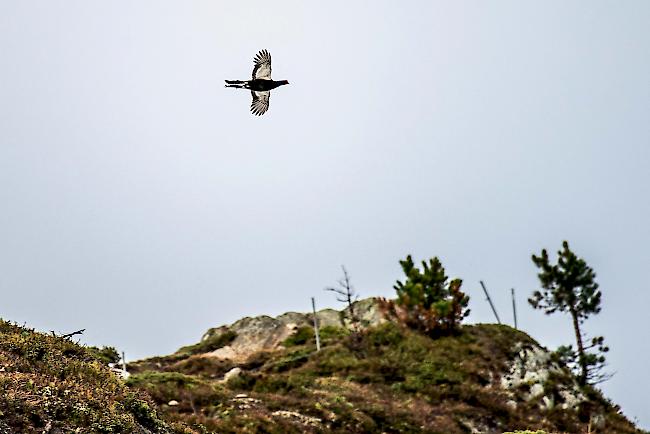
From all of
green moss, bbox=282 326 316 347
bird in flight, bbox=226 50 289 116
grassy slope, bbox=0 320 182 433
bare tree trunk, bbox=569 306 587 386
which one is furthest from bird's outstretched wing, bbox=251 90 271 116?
green moss, bbox=282 326 316 347

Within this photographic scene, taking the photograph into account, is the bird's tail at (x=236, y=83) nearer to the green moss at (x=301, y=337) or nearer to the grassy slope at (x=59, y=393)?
the grassy slope at (x=59, y=393)

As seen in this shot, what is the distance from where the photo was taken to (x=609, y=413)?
4288 centimetres

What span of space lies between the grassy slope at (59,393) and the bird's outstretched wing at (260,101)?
8.37 metres

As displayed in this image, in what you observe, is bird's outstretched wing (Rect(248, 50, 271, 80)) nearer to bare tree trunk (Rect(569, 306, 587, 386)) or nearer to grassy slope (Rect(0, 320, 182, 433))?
grassy slope (Rect(0, 320, 182, 433))

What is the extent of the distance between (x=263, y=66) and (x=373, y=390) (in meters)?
28.3

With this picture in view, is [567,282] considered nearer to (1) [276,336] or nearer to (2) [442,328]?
(2) [442,328]

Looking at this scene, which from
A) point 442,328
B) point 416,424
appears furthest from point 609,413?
point 416,424

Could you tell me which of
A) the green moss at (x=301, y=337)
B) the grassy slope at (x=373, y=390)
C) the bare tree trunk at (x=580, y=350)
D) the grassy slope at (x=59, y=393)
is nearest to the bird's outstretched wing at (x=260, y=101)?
the grassy slope at (x=59, y=393)

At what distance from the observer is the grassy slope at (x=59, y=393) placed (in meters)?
13.0

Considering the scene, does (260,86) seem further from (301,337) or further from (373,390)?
(301,337)

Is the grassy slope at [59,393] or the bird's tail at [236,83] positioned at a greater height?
the bird's tail at [236,83]

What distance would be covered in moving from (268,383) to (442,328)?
18.6 meters

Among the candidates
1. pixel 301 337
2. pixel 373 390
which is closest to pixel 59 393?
pixel 373 390

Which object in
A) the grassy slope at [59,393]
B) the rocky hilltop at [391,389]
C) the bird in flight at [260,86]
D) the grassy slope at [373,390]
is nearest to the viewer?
the grassy slope at [59,393]
